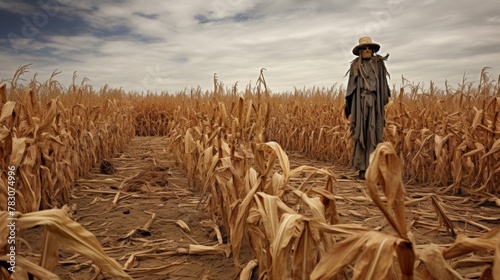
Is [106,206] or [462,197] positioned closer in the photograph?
[106,206]

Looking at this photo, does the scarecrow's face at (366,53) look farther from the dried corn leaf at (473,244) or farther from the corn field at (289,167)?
the dried corn leaf at (473,244)

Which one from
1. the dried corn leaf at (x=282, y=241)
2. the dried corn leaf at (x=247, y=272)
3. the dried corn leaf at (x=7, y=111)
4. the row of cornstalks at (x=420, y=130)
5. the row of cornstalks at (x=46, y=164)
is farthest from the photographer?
the row of cornstalks at (x=420, y=130)

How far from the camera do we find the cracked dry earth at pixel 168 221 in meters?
3.01

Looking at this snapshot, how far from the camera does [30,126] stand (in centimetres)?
397

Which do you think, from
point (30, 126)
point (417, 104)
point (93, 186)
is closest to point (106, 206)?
point (93, 186)

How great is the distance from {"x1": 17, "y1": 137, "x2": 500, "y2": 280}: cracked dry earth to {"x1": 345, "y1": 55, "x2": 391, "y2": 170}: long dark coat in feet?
2.24

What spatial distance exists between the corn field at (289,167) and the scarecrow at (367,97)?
2.10 ft

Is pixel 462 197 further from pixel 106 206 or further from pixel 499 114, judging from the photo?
pixel 106 206

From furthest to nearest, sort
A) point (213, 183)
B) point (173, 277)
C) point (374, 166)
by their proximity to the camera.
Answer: point (213, 183)
point (173, 277)
point (374, 166)

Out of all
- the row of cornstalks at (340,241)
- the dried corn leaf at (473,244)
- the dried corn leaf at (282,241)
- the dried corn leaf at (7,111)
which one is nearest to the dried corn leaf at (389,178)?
the row of cornstalks at (340,241)

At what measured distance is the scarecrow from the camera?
22.4 ft

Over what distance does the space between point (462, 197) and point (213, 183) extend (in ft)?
13.4

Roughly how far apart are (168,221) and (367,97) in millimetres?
4522

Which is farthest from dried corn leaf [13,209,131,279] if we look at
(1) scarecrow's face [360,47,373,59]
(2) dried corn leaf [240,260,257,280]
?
(1) scarecrow's face [360,47,373,59]
